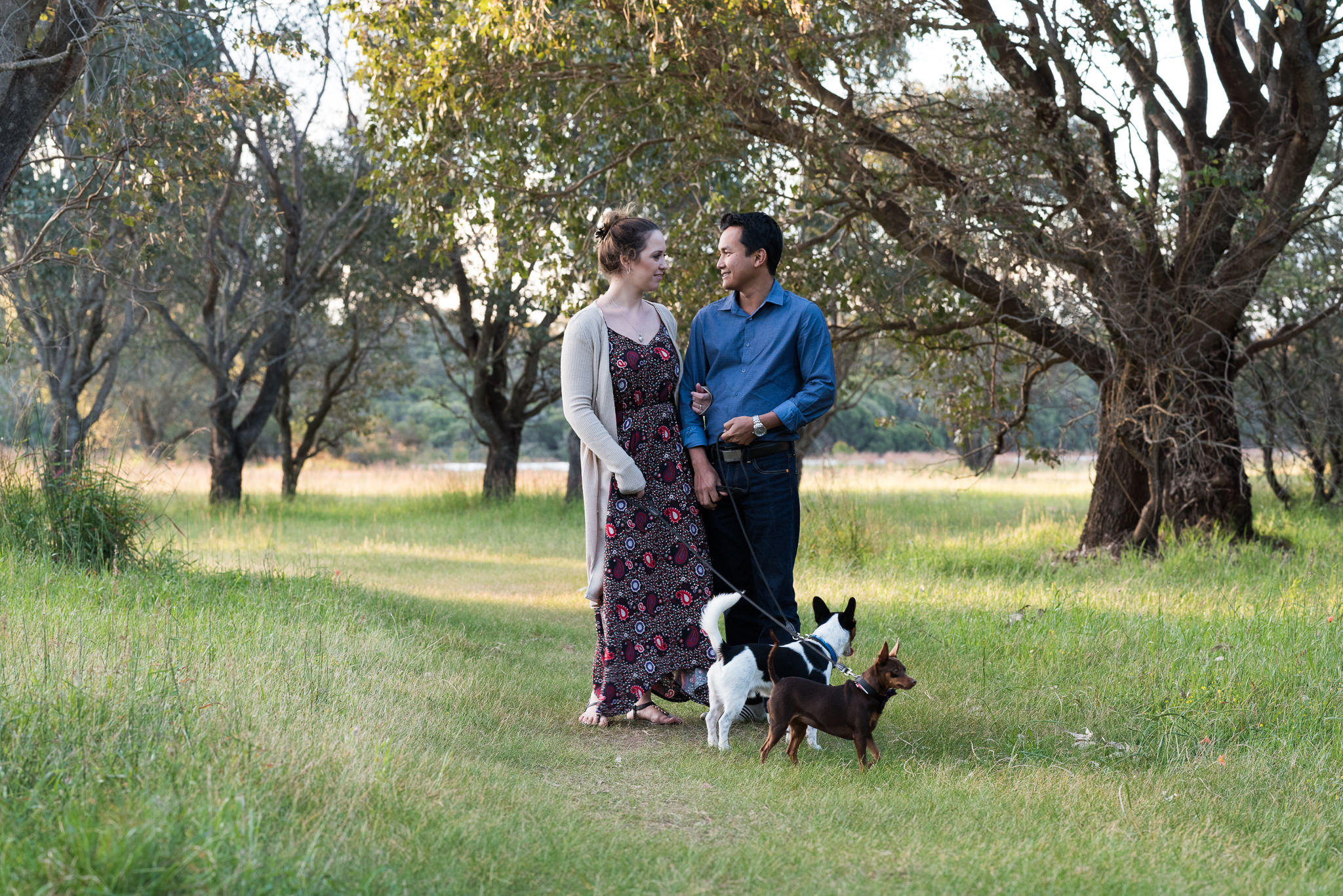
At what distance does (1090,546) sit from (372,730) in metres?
8.33

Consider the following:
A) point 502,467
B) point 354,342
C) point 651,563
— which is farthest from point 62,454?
point 354,342

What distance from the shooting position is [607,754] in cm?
455

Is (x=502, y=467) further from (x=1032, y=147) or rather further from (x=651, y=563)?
(x=651, y=563)

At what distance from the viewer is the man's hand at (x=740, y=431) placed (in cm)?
475

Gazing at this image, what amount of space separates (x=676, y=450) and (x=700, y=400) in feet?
0.90

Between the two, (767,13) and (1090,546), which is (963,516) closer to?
(1090,546)

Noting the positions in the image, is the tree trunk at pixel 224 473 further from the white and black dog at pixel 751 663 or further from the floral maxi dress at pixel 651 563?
the white and black dog at pixel 751 663

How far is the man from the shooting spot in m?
4.86

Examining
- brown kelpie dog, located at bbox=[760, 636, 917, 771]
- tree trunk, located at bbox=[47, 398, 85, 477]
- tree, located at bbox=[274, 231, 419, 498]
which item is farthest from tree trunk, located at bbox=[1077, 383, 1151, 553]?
tree, located at bbox=[274, 231, 419, 498]

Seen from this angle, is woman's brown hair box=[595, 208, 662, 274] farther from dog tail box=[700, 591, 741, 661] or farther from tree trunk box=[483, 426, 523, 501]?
tree trunk box=[483, 426, 523, 501]

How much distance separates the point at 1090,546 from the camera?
10672 millimetres

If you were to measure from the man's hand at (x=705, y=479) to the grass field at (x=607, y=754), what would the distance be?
1.05 metres

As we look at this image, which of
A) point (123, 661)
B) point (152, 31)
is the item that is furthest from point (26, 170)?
point (123, 661)

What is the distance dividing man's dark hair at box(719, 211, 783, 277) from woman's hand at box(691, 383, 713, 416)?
1.99 feet
